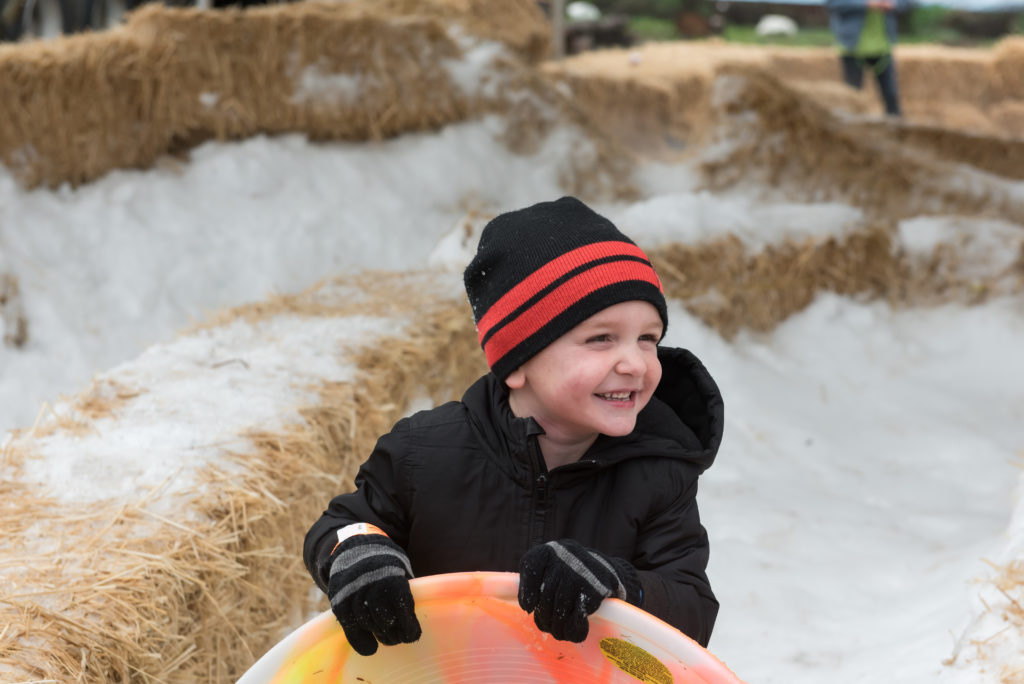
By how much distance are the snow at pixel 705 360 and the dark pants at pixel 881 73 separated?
124 inches

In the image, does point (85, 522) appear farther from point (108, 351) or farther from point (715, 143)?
point (715, 143)

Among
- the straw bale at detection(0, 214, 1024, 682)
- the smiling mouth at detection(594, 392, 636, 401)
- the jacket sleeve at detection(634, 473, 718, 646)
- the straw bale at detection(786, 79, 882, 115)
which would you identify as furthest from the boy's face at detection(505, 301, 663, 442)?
the straw bale at detection(786, 79, 882, 115)

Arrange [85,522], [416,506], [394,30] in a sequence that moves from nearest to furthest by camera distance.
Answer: [416,506] < [85,522] < [394,30]

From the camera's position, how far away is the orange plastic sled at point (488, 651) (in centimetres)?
116

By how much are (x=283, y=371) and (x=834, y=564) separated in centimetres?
189

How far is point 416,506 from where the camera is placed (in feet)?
4.83

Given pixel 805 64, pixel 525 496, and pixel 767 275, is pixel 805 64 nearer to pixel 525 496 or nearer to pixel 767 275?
pixel 767 275

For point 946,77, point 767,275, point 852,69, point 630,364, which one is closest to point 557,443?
point 630,364

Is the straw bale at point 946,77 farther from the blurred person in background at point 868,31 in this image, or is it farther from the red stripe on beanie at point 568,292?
the red stripe on beanie at point 568,292

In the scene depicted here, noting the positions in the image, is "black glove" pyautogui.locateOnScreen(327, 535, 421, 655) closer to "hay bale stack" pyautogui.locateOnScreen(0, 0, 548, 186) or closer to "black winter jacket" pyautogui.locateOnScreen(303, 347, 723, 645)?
"black winter jacket" pyautogui.locateOnScreen(303, 347, 723, 645)

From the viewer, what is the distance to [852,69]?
852 centimetres

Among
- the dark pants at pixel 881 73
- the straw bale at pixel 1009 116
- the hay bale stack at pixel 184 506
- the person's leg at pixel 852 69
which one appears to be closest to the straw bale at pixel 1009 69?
the straw bale at pixel 1009 116

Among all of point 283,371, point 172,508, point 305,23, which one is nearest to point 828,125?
point 305,23

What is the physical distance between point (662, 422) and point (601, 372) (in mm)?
217
